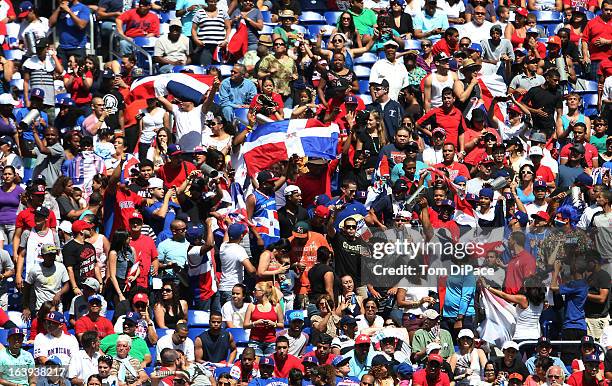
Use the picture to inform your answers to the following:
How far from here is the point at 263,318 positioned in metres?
21.8

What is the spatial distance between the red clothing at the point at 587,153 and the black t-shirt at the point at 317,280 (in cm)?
424

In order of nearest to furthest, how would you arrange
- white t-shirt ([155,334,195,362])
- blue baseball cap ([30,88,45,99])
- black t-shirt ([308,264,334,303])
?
white t-shirt ([155,334,195,362]) < black t-shirt ([308,264,334,303]) < blue baseball cap ([30,88,45,99])

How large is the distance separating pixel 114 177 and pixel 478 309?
4376 mm

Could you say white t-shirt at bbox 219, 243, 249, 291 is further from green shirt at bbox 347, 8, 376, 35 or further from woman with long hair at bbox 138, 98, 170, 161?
green shirt at bbox 347, 8, 376, 35

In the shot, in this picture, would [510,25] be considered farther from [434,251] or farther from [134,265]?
[134,265]

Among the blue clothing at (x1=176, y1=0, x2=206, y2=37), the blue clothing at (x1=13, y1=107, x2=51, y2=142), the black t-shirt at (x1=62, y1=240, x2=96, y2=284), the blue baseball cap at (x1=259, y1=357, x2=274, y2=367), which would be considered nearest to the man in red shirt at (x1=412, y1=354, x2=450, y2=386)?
the blue baseball cap at (x1=259, y1=357, x2=274, y2=367)

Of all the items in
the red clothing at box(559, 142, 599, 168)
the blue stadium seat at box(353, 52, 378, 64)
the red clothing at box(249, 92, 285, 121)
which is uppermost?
the red clothing at box(249, 92, 285, 121)

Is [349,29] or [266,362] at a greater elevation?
[349,29]

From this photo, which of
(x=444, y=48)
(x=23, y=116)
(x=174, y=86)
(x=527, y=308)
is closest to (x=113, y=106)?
(x=174, y=86)

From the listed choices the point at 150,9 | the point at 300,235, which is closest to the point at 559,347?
the point at 300,235

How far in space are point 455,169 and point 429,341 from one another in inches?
112

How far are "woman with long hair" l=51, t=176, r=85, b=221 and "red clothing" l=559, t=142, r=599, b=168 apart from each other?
5994 millimetres

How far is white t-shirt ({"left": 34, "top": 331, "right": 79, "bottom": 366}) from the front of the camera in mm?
21250

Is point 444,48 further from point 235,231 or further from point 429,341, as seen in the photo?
point 429,341
